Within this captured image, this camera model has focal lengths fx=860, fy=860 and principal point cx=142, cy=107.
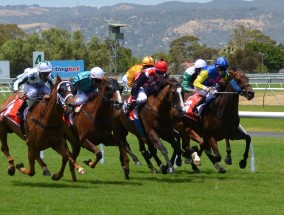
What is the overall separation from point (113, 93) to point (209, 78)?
8.54ft

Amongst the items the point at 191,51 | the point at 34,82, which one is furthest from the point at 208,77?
the point at 191,51

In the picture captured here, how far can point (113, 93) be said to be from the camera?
14750 millimetres

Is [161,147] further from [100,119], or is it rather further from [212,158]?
[212,158]

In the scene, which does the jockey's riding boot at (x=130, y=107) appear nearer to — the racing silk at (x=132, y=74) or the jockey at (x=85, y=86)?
the jockey at (x=85, y=86)

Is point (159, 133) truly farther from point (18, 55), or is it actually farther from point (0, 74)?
point (18, 55)

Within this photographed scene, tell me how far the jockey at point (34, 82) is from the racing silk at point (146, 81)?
170 centimetres

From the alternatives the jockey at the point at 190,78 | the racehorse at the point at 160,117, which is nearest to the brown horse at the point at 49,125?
the racehorse at the point at 160,117

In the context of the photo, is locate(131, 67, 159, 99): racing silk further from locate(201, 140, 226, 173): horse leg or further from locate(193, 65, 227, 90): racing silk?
locate(201, 140, 226, 173): horse leg

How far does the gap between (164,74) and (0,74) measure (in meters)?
51.1

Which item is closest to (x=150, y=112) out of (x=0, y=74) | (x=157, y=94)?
(x=157, y=94)

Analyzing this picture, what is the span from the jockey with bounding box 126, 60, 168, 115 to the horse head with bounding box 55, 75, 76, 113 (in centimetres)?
220

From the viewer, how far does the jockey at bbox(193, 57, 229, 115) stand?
16156mm

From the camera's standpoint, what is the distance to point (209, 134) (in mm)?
16094

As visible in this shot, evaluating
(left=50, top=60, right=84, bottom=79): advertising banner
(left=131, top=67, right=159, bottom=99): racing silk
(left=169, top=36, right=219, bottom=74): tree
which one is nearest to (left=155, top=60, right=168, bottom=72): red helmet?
(left=131, top=67, right=159, bottom=99): racing silk
